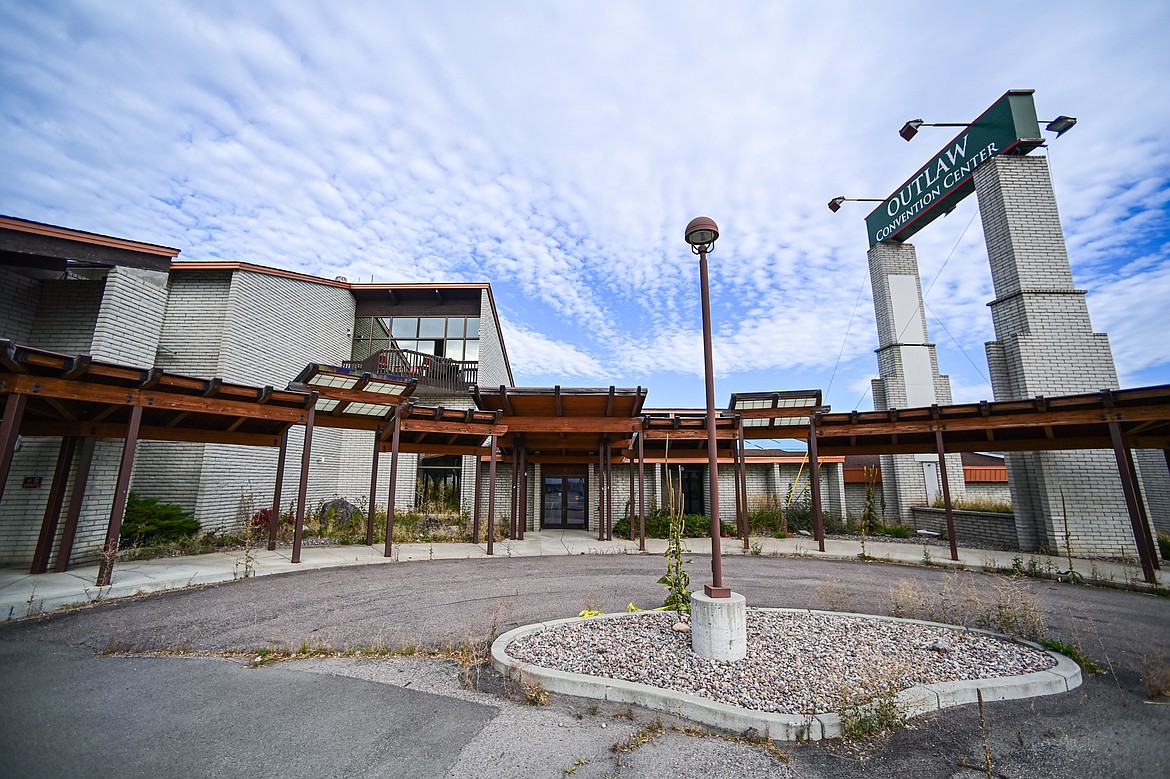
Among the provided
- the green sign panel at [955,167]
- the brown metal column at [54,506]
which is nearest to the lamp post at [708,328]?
the brown metal column at [54,506]

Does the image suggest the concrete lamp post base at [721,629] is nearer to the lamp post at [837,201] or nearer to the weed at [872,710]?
the weed at [872,710]


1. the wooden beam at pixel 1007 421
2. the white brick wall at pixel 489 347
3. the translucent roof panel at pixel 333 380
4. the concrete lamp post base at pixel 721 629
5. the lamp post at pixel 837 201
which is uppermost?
the lamp post at pixel 837 201

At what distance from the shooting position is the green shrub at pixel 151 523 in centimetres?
1004

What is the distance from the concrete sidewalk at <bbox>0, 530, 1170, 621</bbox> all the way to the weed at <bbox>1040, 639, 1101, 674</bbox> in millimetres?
5406

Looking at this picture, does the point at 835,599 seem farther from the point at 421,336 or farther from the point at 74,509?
the point at 421,336

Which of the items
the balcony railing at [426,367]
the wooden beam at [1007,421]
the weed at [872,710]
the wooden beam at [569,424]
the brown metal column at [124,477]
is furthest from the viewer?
the balcony railing at [426,367]

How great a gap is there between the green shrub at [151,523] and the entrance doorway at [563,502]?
36.3ft

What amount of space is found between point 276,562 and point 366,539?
11.5 ft

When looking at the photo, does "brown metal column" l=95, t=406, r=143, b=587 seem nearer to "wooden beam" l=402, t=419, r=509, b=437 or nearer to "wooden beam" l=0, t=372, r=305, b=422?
"wooden beam" l=0, t=372, r=305, b=422

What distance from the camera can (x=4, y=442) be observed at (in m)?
6.48

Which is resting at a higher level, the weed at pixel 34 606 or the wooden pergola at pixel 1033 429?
the wooden pergola at pixel 1033 429

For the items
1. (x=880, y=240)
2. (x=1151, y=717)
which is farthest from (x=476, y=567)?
(x=880, y=240)

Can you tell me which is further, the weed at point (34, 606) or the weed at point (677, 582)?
the weed at point (34, 606)

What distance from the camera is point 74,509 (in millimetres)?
8273
